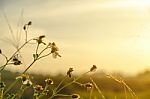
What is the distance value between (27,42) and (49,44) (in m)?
0.22

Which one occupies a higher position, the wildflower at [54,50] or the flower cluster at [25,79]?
the wildflower at [54,50]

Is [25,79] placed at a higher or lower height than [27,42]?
lower

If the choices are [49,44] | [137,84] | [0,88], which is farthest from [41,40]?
[137,84]

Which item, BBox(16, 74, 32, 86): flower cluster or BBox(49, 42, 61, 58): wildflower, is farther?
BBox(16, 74, 32, 86): flower cluster

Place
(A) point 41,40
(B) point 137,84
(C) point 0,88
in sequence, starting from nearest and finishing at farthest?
(A) point 41,40 → (C) point 0,88 → (B) point 137,84

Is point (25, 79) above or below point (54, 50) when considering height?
below

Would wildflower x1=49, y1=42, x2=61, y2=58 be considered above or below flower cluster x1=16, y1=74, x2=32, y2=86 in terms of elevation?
above

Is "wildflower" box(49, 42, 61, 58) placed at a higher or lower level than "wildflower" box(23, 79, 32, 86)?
higher

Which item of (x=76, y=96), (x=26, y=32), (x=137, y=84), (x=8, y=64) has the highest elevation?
(x=137, y=84)

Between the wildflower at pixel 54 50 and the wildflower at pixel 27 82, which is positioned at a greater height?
the wildflower at pixel 54 50

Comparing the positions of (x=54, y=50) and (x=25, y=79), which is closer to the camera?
(x=54, y=50)

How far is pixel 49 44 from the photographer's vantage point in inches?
111

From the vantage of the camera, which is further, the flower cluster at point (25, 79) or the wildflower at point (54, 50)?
the flower cluster at point (25, 79)

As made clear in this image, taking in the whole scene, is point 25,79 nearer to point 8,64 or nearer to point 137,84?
point 8,64
